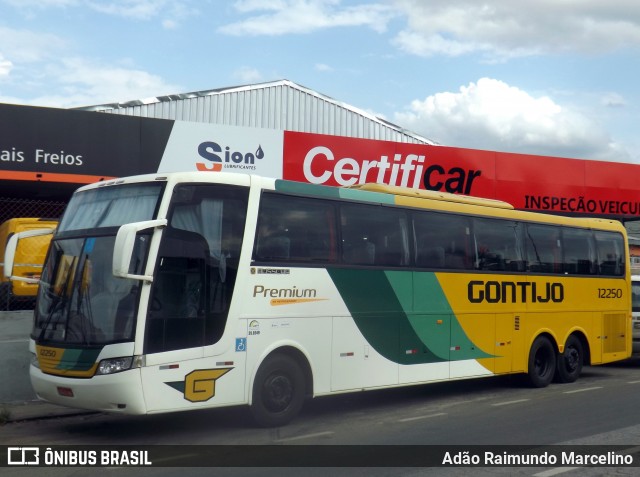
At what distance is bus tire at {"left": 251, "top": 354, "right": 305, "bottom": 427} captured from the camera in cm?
1040

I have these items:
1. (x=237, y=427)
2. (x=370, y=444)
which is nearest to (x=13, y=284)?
(x=237, y=427)

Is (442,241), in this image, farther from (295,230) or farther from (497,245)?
(295,230)

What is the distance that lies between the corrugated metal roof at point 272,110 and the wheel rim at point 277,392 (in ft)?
52.2

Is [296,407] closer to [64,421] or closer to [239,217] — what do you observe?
[239,217]

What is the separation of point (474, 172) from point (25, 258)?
12.3m

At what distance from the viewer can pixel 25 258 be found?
1580 cm

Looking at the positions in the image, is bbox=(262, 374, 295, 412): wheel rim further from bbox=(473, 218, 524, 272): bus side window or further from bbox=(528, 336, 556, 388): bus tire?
bbox=(528, 336, 556, 388): bus tire

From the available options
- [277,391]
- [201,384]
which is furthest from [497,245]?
[201,384]

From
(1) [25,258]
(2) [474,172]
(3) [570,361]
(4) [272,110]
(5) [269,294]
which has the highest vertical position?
(4) [272,110]

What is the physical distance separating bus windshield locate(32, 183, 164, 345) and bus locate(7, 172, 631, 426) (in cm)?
2

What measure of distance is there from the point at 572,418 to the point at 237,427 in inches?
182

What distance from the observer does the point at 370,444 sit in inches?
372

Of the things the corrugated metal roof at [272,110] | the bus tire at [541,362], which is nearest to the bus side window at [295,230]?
the bus tire at [541,362]

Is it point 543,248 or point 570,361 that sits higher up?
point 543,248
